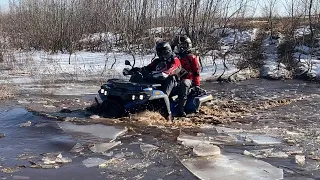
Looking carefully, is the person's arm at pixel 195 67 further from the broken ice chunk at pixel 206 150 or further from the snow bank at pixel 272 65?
the snow bank at pixel 272 65

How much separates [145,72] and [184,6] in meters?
14.9

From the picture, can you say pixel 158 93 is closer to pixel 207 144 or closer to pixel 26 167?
pixel 207 144

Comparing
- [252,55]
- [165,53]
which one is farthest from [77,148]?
[252,55]

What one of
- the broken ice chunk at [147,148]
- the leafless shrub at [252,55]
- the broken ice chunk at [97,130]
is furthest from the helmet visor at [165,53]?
the leafless shrub at [252,55]

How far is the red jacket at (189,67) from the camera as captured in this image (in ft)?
33.4

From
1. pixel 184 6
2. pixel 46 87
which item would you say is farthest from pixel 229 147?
pixel 184 6

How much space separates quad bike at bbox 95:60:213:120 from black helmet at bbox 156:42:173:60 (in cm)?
48

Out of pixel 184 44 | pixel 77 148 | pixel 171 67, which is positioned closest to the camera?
pixel 77 148

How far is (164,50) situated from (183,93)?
3.55 ft

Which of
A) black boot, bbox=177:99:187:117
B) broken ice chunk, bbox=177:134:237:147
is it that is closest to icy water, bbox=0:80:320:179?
broken ice chunk, bbox=177:134:237:147

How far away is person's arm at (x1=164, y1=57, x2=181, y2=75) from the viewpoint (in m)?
A: 9.56

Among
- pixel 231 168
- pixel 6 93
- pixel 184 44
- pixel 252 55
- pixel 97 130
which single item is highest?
pixel 184 44

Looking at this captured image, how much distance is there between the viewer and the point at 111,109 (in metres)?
9.74

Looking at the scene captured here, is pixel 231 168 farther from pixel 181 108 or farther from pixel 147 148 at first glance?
pixel 181 108
